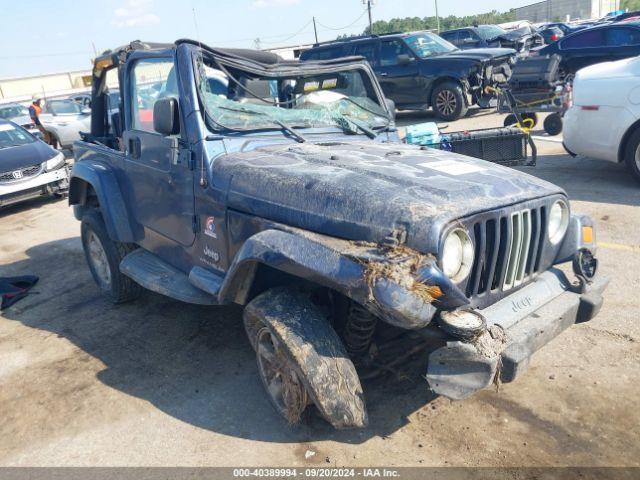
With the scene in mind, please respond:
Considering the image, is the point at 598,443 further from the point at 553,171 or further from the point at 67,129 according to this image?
the point at 67,129

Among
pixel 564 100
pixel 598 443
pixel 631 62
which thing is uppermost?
pixel 631 62

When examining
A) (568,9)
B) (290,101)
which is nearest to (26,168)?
(290,101)

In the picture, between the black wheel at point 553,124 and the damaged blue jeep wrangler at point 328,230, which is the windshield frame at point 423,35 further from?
the damaged blue jeep wrangler at point 328,230

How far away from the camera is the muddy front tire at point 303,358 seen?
2.73 metres

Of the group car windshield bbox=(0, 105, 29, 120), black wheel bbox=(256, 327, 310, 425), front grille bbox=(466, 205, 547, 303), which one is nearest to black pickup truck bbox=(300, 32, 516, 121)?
front grille bbox=(466, 205, 547, 303)

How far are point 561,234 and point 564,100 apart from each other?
7963 mm

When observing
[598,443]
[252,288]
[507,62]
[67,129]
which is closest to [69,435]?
[252,288]

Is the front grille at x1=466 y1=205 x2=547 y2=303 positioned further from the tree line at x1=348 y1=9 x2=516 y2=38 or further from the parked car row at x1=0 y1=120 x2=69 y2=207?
the tree line at x1=348 y1=9 x2=516 y2=38

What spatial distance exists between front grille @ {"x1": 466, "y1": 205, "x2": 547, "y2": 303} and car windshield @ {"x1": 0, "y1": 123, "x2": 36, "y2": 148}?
9.68 metres

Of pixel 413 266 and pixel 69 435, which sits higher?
pixel 413 266

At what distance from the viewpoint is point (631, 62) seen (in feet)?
22.7

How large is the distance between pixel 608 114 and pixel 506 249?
16.3ft

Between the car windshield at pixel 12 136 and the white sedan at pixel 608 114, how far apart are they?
9077mm

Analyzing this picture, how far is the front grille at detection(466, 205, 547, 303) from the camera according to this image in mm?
2781
